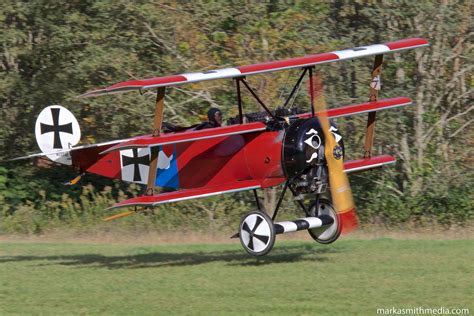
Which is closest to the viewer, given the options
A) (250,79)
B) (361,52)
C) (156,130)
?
(156,130)

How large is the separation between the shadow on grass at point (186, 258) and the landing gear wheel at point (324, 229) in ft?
0.78

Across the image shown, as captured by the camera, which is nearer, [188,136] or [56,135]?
[188,136]

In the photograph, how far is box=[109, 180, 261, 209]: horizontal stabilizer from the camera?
9672 mm

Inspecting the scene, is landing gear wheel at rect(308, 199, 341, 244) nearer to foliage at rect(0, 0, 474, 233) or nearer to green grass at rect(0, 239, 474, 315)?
green grass at rect(0, 239, 474, 315)

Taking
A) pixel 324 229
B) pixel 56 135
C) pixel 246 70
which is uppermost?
pixel 246 70

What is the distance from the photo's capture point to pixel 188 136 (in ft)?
31.6

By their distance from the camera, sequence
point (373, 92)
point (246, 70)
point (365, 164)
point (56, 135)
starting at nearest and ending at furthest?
1. point (246, 70)
2. point (365, 164)
3. point (373, 92)
4. point (56, 135)

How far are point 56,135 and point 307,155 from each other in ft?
12.6

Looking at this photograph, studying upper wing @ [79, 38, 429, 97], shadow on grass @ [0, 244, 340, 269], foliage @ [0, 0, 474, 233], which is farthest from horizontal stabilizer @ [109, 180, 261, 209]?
foliage @ [0, 0, 474, 233]

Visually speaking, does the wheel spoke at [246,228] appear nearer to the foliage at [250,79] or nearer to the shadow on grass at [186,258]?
the shadow on grass at [186,258]

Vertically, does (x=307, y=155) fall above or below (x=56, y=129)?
below

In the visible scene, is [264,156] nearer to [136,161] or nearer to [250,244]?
[250,244]

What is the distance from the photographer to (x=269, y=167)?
10102mm

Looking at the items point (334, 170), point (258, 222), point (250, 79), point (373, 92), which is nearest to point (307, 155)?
point (334, 170)
